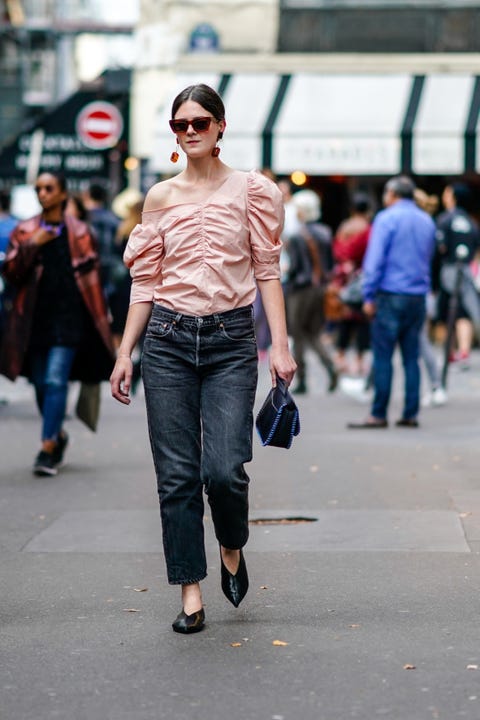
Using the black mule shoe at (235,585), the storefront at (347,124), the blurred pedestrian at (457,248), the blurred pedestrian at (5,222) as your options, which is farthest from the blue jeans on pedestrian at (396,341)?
the storefront at (347,124)

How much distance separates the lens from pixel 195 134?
5.72 meters

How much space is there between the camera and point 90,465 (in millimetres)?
10531

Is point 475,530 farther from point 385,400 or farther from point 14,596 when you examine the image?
point 385,400

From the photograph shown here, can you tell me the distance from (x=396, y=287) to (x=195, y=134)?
672 centimetres

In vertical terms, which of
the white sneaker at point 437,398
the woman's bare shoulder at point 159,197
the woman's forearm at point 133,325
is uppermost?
the woman's bare shoulder at point 159,197

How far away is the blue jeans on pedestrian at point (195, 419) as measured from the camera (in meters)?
5.75

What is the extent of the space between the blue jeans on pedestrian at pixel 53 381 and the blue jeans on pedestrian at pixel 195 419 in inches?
164

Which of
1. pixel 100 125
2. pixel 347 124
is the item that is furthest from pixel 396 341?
pixel 100 125

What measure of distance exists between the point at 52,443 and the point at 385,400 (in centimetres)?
334

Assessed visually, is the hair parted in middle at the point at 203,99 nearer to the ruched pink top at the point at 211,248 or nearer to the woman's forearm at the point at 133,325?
the ruched pink top at the point at 211,248

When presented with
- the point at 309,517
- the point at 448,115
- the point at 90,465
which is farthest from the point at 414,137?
the point at 309,517

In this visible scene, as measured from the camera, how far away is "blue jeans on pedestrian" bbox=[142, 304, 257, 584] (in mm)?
5750

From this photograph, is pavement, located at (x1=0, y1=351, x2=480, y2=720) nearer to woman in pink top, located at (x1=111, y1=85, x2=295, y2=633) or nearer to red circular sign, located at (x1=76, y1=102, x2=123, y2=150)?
woman in pink top, located at (x1=111, y1=85, x2=295, y2=633)

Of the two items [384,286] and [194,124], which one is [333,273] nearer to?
[384,286]
